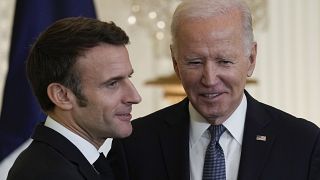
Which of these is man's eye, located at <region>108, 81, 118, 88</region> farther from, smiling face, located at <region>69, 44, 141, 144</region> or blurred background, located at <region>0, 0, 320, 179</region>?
blurred background, located at <region>0, 0, 320, 179</region>

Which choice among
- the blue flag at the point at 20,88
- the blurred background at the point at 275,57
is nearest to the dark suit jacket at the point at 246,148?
the blue flag at the point at 20,88

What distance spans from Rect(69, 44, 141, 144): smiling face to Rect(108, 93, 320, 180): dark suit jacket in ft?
0.85

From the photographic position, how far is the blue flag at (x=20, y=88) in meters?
3.10

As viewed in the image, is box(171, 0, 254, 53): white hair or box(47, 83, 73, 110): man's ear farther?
box(171, 0, 254, 53): white hair

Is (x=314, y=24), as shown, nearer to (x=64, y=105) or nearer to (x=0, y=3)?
(x=0, y=3)

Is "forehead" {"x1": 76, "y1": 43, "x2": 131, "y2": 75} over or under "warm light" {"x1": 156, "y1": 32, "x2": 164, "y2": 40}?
over

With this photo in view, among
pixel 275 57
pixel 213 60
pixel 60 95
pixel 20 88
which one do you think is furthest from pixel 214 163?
pixel 275 57

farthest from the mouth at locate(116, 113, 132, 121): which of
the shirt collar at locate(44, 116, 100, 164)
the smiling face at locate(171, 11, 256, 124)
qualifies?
the smiling face at locate(171, 11, 256, 124)

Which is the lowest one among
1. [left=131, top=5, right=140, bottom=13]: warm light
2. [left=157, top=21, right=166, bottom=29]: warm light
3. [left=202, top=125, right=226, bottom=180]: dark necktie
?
[left=202, top=125, right=226, bottom=180]: dark necktie

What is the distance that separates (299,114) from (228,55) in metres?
3.09

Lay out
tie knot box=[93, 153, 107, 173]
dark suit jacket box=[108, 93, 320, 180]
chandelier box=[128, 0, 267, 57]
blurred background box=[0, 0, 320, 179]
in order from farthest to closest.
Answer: blurred background box=[0, 0, 320, 179], chandelier box=[128, 0, 267, 57], dark suit jacket box=[108, 93, 320, 180], tie knot box=[93, 153, 107, 173]

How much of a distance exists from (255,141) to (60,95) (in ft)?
2.03

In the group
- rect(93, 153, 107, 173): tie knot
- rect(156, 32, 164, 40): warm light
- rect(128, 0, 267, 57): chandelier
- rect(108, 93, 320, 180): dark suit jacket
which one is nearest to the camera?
rect(93, 153, 107, 173): tie knot

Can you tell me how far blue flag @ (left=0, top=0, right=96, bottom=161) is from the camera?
3098 mm
